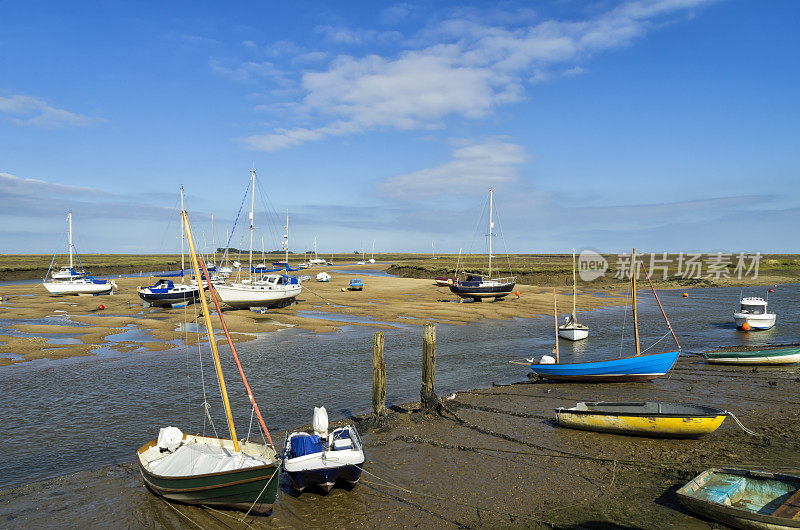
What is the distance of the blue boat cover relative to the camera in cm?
1324

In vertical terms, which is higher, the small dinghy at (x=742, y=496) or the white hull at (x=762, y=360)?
the small dinghy at (x=742, y=496)

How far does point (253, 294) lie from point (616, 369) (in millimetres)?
35331

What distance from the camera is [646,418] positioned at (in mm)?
16359

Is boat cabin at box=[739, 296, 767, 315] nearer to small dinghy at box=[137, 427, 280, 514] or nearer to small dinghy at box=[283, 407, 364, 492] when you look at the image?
small dinghy at box=[283, 407, 364, 492]

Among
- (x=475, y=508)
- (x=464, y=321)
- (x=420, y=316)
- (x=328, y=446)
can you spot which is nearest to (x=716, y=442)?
(x=475, y=508)

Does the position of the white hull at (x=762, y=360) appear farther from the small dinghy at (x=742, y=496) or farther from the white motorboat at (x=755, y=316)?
the small dinghy at (x=742, y=496)

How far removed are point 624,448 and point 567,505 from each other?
4892 mm

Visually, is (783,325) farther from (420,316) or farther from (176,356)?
(176,356)

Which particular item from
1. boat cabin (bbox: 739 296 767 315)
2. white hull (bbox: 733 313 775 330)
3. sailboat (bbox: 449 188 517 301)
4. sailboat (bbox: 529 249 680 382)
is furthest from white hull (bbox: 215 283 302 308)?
boat cabin (bbox: 739 296 767 315)

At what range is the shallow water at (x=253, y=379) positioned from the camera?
16.9 m

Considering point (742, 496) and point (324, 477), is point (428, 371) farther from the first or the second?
point (742, 496)

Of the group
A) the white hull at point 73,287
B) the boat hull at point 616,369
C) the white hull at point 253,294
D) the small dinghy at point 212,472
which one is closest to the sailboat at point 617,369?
the boat hull at point 616,369

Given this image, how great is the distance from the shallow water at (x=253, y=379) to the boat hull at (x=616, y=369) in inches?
114

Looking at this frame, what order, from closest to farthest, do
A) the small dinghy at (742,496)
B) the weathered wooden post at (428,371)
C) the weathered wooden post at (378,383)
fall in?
the small dinghy at (742,496), the weathered wooden post at (378,383), the weathered wooden post at (428,371)
